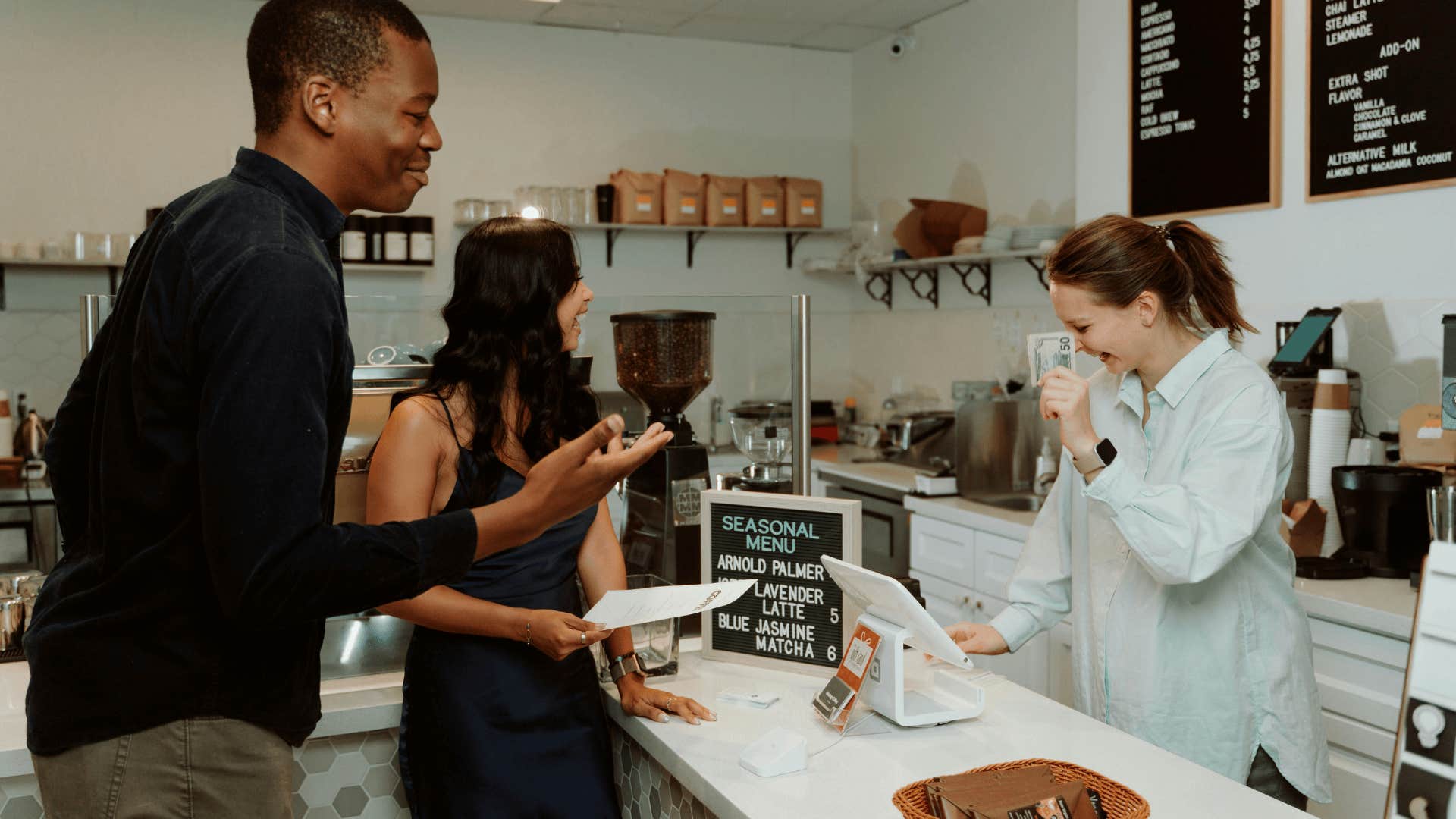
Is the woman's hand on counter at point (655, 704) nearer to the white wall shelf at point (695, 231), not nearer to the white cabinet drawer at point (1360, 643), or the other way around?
the white cabinet drawer at point (1360, 643)

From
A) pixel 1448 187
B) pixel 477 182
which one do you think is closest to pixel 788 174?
pixel 477 182

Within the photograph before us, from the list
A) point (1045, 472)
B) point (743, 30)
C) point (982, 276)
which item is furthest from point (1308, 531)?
point (743, 30)

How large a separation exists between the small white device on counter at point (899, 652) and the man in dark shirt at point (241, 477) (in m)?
0.54

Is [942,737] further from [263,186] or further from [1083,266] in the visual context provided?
[263,186]

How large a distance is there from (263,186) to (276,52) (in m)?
0.13

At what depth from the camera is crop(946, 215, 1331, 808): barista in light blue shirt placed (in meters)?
1.75

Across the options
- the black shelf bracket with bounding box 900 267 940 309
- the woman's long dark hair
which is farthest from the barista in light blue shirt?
the black shelf bracket with bounding box 900 267 940 309

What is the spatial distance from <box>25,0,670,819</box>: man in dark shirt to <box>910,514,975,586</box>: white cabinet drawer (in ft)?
9.44

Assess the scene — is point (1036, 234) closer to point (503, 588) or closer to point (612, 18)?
point (612, 18)

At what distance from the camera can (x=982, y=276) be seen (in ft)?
16.6

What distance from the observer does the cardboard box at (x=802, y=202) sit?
18.6ft

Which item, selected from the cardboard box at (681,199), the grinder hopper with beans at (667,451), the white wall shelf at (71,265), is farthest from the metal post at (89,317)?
the cardboard box at (681,199)

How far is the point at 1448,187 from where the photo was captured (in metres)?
2.88

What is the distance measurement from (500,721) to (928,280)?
13.7 feet
